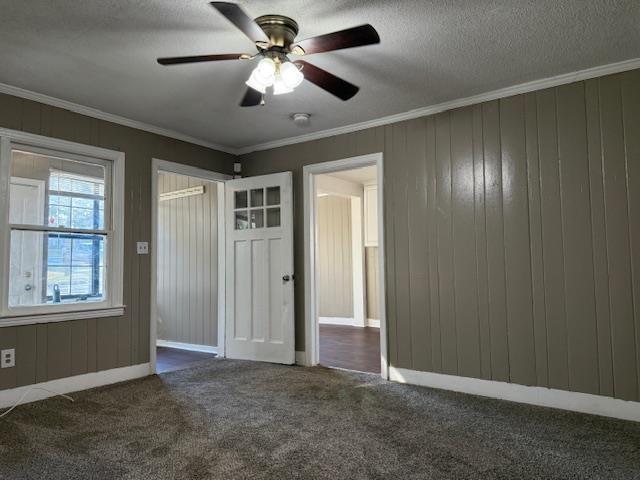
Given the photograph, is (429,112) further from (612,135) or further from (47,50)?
(47,50)

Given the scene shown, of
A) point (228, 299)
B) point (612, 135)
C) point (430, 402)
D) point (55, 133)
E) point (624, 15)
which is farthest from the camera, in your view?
point (228, 299)

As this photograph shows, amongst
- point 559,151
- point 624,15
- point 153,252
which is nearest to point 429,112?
point 559,151

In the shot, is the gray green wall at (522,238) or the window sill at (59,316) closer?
the gray green wall at (522,238)

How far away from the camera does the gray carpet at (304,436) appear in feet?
7.11

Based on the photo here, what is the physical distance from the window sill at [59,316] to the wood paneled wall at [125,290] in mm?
39

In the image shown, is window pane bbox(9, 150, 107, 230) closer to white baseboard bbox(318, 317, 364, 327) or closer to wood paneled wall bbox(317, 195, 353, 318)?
wood paneled wall bbox(317, 195, 353, 318)

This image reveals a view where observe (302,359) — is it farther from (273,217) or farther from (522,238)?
(522,238)

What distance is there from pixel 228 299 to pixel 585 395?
10.8ft

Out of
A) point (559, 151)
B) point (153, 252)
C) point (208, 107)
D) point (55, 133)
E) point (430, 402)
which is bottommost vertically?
point (430, 402)

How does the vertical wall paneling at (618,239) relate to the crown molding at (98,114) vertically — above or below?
below

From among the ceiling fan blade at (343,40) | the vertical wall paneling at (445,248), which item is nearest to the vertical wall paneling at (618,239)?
the vertical wall paneling at (445,248)

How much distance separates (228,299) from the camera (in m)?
4.77

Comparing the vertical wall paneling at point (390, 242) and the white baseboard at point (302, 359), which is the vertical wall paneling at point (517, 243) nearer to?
the vertical wall paneling at point (390, 242)

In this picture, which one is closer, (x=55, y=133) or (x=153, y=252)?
(x=55, y=133)
